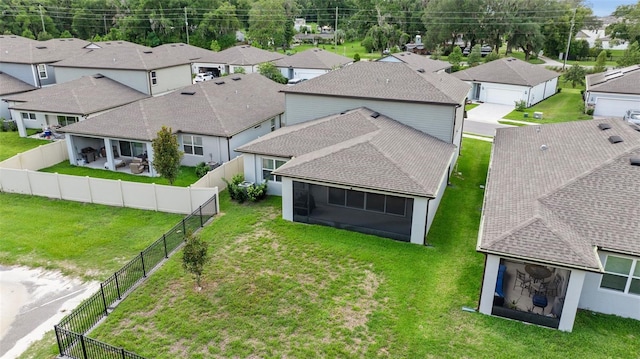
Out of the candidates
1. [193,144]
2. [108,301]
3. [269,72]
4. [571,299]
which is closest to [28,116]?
[193,144]

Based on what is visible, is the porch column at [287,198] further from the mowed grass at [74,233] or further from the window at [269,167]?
the mowed grass at [74,233]

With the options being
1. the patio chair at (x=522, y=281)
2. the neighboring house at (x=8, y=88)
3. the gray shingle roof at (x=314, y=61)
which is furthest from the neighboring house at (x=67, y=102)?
the patio chair at (x=522, y=281)

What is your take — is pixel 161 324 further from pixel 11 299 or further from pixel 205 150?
pixel 205 150

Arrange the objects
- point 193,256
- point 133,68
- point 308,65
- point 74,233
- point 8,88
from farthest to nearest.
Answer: point 308,65, point 8,88, point 133,68, point 74,233, point 193,256

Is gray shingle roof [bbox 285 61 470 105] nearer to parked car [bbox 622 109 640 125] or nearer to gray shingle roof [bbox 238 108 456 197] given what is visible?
gray shingle roof [bbox 238 108 456 197]

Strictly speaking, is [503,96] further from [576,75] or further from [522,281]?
[522,281]

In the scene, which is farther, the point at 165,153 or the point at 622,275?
the point at 165,153

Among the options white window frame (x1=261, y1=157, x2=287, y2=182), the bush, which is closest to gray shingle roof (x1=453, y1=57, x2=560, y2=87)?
white window frame (x1=261, y1=157, x2=287, y2=182)

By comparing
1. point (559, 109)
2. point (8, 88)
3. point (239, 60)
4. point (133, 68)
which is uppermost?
point (133, 68)
